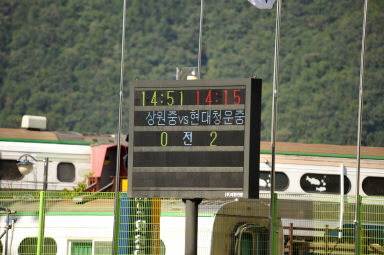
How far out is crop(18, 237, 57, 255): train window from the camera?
17.4 meters

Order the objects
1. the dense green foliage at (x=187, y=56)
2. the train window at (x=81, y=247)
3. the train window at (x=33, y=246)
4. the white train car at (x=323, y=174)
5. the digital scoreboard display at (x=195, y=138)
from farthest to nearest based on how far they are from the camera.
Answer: the dense green foliage at (x=187, y=56)
the white train car at (x=323, y=174)
the train window at (x=81, y=247)
the train window at (x=33, y=246)
the digital scoreboard display at (x=195, y=138)

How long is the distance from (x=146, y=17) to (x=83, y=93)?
93.1 ft

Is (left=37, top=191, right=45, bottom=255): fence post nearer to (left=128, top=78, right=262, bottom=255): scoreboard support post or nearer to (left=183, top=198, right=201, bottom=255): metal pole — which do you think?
(left=128, top=78, right=262, bottom=255): scoreboard support post

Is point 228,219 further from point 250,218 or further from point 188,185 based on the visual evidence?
point 188,185

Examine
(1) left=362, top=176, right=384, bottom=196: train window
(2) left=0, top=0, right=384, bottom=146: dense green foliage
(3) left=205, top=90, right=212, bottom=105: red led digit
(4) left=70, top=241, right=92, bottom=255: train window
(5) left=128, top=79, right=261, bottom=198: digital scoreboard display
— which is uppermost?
(2) left=0, top=0, right=384, bottom=146: dense green foliage

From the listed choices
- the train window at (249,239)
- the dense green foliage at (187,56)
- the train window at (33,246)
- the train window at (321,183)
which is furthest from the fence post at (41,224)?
the dense green foliage at (187,56)

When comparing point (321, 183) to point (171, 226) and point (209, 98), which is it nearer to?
point (171, 226)

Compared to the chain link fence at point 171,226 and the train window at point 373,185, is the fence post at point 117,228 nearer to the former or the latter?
the chain link fence at point 171,226

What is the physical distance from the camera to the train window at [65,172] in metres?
26.9

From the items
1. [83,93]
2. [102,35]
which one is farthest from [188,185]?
[102,35]

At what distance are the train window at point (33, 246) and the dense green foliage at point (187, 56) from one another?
9286 cm

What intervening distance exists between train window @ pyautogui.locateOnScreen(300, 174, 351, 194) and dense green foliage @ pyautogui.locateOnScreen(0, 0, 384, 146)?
83.5 meters

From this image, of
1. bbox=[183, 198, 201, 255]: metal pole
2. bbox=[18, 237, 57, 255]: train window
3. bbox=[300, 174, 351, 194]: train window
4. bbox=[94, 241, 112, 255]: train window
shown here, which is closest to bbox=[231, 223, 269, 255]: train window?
bbox=[183, 198, 201, 255]: metal pole

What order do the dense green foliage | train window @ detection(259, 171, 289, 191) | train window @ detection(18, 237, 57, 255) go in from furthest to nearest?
the dense green foliage
train window @ detection(259, 171, 289, 191)
train window @ detection(18, 237, 57, 255)
